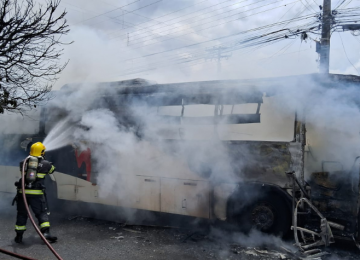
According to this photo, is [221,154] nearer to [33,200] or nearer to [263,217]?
[263,217]

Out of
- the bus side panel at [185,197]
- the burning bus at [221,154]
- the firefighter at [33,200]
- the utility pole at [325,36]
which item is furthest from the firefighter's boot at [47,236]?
the utility pole at [325,36]

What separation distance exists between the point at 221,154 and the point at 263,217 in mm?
1309

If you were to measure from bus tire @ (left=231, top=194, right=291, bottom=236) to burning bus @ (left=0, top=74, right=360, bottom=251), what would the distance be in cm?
2

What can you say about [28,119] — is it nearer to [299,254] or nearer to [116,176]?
[116,176]

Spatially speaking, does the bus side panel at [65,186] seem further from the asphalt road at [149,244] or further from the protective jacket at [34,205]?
the protective jacket at [34,205]

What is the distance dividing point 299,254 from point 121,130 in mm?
4038

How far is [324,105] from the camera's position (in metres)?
5.23

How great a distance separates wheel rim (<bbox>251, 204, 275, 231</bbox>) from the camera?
5270mm

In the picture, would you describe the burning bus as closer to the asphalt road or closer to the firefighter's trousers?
the asphalt road

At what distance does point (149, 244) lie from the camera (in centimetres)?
527

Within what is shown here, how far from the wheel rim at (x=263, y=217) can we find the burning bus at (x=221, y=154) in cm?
2

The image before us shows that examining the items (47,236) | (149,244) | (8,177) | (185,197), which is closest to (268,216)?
(185,197)

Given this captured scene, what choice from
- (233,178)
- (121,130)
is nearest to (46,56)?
(121,130)

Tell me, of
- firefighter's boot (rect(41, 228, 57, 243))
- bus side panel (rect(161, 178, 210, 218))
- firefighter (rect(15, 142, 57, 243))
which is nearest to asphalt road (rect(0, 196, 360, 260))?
firefighter's boot (rect(41, 228, 57, 243))
